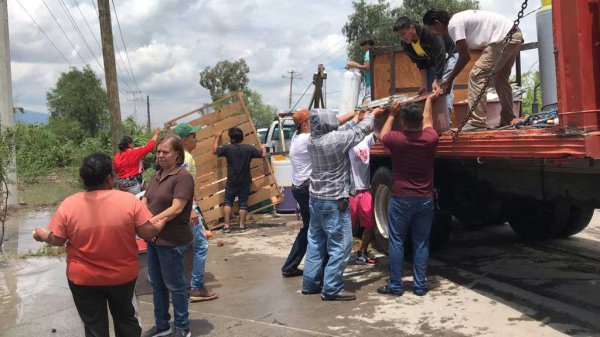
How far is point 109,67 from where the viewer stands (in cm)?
1074

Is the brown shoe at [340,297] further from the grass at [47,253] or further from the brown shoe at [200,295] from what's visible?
the grass at [47,253]

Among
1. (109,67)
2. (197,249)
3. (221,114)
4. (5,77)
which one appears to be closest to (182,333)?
(197,249)

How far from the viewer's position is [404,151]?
15.7 feet

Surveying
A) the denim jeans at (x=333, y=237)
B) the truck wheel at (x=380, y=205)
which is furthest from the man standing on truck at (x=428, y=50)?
the denim jeans at (x=333, y=237)

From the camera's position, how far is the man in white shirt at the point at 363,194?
5941 millimetres

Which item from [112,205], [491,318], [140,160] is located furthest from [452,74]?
[140,160]

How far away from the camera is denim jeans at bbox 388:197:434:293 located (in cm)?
486

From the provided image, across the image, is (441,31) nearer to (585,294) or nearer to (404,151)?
(404,151)

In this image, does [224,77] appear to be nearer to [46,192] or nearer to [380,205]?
[46,192]

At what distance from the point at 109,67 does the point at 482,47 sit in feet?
26.0

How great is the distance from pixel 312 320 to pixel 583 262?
3.58m

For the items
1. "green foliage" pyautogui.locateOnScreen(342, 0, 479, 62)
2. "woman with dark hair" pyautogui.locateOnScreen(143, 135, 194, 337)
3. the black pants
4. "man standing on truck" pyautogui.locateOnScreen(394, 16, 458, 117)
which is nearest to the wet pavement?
"woman with dark hair" pyautogui.locateOnScreen(143, 135, 194, 337)

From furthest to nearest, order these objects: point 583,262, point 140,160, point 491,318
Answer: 1. point 140,160
2. point 583,262
3. point 491,318

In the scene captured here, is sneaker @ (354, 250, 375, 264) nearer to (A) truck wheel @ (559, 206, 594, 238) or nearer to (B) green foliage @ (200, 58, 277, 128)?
(A) truck wheel @ (559, 206, 594, 238)
